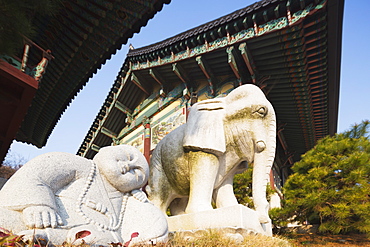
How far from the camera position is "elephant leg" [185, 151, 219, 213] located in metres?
2.53

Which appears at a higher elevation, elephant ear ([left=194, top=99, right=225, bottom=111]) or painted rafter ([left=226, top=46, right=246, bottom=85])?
painted rafter ([left=226, top=46, right=246, bottom=85])

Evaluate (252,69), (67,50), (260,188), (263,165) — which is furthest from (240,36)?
(260,188)

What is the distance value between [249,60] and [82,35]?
3.52m

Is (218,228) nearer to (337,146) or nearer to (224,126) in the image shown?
(224,126)

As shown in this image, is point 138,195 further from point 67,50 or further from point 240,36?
point 240,36

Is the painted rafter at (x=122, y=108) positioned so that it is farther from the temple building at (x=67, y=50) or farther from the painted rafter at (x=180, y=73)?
the temple building at (x=67, y=50)

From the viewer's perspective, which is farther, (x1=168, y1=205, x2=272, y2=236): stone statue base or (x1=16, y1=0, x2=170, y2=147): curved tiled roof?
(x1=16, y1=0, x2=170, y2=147): curved tiled roof

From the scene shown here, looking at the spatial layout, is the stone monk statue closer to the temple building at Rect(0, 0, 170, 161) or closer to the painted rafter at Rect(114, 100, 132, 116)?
the temple building at Rect(0, 0, 170, 161)

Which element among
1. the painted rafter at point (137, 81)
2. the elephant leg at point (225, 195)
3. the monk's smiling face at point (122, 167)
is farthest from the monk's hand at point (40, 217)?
the painted rafter at point (137, 81)

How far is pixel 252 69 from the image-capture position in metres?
6.80

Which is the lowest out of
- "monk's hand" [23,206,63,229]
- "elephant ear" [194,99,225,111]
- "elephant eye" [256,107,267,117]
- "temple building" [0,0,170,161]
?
"monk's hand" [23,206,63,229]

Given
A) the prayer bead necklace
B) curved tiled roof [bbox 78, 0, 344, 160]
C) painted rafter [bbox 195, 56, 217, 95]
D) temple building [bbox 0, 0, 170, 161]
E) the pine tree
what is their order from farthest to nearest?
painted rafter [bbox 195, 56, 217, 95] < curved tiled roof [bbox 78, 0, 344, 160] < the pine tree < temple building [bbox 0, 0, 170, 161] < the prayer bead necklace

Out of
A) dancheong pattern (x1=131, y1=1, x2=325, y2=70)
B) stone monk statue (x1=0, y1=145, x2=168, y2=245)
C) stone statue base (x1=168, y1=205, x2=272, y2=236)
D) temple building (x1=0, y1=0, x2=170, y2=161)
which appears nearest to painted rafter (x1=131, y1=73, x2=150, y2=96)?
dancheong pattern (x1=131, y1=1, x2=325, y2=70)

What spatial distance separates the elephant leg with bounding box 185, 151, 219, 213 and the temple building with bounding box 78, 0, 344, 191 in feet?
12.9
